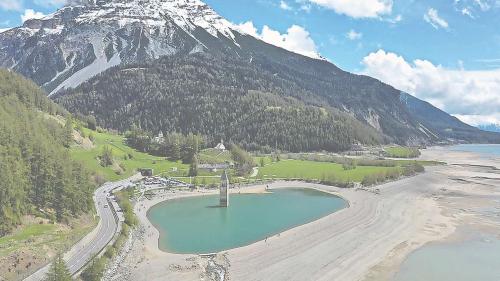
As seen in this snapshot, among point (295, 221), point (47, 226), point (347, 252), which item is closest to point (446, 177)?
point (295, 221)

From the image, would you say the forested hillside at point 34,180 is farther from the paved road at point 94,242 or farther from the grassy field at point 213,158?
the grassy field at point 213,158

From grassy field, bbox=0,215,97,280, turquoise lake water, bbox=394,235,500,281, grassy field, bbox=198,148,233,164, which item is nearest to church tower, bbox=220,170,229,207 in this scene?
grassy field, bbox=0,215,97,280

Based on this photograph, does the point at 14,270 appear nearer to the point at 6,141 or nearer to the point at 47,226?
the point at 47,226

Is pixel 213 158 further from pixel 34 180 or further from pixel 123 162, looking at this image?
pixel 34 180

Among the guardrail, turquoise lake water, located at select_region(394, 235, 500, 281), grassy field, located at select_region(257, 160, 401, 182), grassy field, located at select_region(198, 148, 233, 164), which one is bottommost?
turquoise lake water, located at select_region(394, 235, 500, 281)

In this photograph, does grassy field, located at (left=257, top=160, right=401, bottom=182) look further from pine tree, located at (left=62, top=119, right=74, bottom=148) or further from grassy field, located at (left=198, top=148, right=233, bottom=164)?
pine tree, located at (left=62, top=119, right=74, bottom=148)

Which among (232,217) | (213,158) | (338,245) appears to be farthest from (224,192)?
(213,158)

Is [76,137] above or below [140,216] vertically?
above
